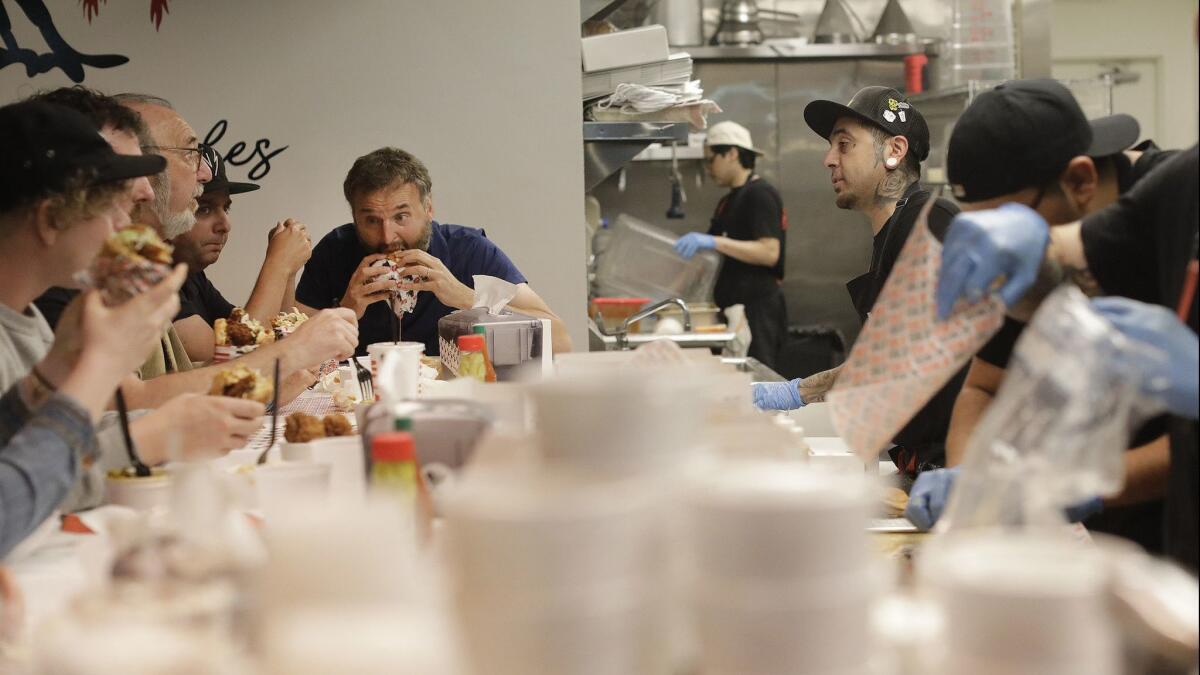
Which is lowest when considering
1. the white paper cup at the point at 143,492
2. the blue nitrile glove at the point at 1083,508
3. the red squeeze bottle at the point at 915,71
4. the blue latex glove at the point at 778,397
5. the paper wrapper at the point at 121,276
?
the blue latex glove at the point at 778,397

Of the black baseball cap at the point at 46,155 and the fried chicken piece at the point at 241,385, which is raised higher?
the black baseball cap at the point at 46,155

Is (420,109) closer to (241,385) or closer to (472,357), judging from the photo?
(472,357)

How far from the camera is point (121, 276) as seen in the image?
5.87 ft

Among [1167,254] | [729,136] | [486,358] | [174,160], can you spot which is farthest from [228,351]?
[729,136]

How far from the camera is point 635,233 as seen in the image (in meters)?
7.10

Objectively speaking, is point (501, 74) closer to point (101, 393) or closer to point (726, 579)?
point (101, 393)

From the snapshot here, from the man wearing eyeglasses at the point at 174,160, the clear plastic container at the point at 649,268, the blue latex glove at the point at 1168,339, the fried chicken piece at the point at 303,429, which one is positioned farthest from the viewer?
the clear plastic container at the point at 649,268

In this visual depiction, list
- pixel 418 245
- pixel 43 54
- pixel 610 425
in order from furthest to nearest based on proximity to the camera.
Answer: pixel 43 54 → pixel 418 245 → pixel 610 425

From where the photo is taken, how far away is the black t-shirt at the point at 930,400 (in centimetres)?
298

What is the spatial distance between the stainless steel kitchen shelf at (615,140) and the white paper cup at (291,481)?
308 centimetres

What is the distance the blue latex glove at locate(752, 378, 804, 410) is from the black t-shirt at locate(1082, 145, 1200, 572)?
1.49 m

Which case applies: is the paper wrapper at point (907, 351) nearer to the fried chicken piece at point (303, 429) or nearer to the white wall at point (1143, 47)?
the fried chicken piece at point (303, 429)

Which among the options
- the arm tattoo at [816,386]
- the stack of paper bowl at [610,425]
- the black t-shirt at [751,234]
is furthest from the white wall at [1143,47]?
the stack of paper bowl at [610,425]

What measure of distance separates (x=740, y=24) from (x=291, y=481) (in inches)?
239
